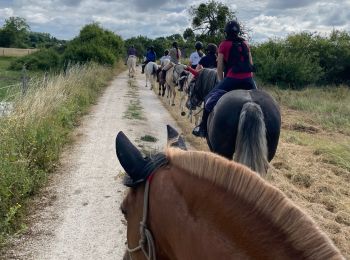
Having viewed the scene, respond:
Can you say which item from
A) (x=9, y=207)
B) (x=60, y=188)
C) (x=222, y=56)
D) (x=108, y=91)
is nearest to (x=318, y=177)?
(x=222, y=56)

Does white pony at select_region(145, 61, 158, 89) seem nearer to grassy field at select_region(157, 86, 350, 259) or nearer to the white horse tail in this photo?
grassy field at select_region(157, 86, 350, 259)

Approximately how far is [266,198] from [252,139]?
314 centimetres

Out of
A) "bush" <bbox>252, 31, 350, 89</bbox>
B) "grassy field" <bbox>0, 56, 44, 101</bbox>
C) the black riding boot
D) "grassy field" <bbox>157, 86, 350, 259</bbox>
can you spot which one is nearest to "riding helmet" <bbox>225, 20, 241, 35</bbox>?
the black riding boot

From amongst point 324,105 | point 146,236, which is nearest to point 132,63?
point 324,105

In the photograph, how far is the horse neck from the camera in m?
1.37

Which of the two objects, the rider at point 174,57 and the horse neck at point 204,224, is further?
the rider at point 174,57

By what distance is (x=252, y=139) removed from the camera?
178 inches

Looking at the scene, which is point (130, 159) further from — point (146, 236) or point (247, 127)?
point (247, 127)

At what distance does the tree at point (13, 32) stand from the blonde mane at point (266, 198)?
83.5 meters

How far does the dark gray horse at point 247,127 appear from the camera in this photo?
4496 mm

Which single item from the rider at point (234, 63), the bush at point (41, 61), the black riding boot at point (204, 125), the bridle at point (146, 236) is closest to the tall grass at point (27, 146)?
the black riding boot at point (204, 125)

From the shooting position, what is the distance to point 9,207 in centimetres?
514

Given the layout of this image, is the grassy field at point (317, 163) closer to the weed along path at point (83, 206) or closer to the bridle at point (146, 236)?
the weed along path at point (83, 206)

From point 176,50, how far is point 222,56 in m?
11.8
